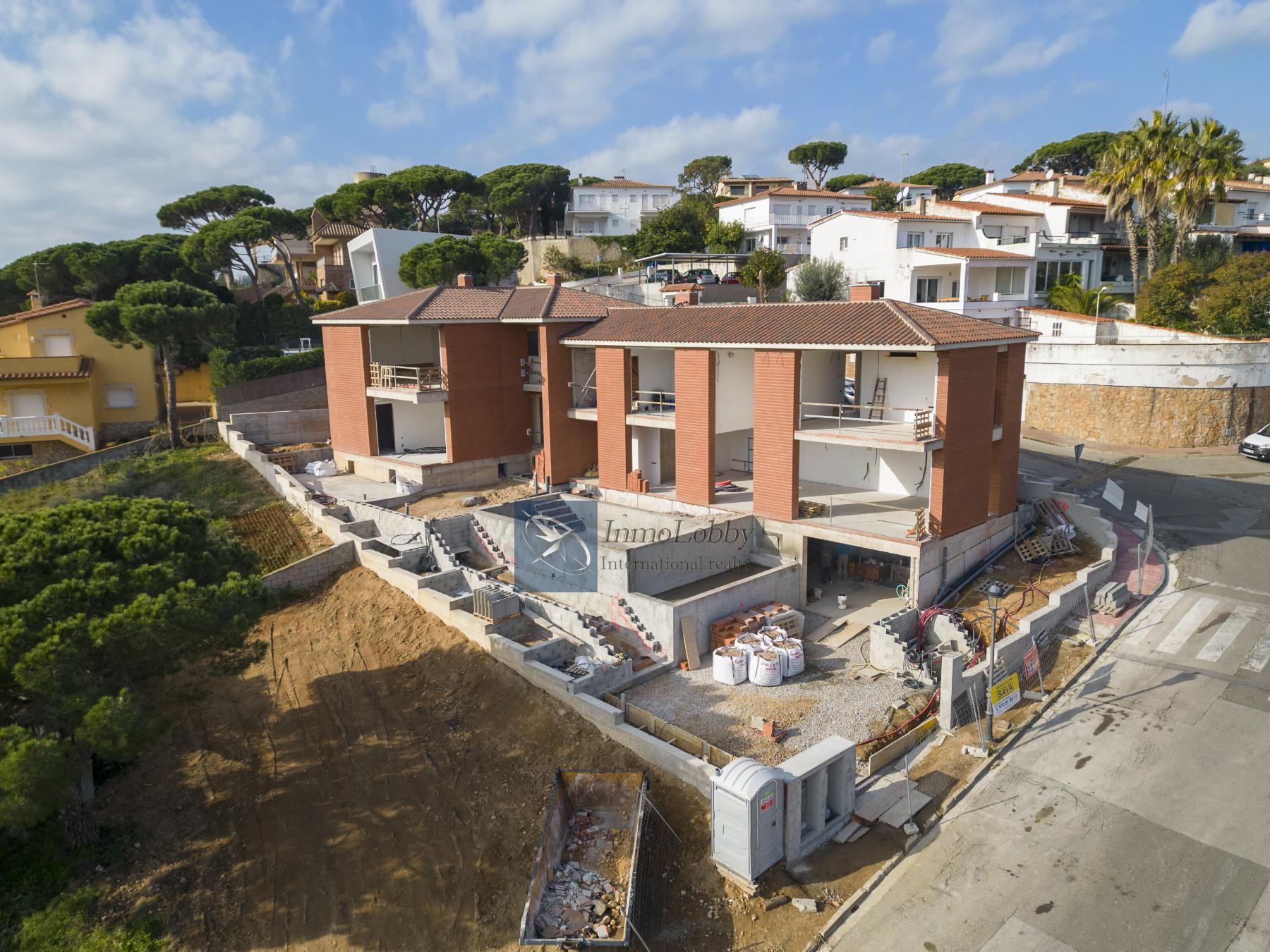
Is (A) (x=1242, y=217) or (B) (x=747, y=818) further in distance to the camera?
(A) (x=1242, y=217)

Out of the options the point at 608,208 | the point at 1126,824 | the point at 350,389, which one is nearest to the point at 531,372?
the point at 350,389

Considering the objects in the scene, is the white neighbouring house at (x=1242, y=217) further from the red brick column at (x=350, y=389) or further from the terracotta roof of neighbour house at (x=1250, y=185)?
the red brick column at (x=350, y=389)

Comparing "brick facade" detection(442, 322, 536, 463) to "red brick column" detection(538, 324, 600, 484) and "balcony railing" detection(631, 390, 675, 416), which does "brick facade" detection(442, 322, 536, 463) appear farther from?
"balcony railing" detection(631, 390, 675, 416)

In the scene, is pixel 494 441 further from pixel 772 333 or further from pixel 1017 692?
pixel 1017 692

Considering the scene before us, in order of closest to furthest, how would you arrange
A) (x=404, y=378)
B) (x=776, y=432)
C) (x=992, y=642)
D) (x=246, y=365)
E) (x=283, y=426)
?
(x=992, y=642), (x=776, y=432), (x=404, y=378), (x=283, y=426), (x=246, y=365)

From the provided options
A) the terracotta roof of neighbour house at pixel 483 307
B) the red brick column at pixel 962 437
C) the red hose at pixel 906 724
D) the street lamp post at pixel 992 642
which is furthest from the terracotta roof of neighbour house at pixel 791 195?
the red hose at pixel 906 724

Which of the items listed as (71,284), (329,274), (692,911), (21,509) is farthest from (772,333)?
(329,274)

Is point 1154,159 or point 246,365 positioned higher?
point 1154,159

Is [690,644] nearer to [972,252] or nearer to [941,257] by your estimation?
[941,257]
